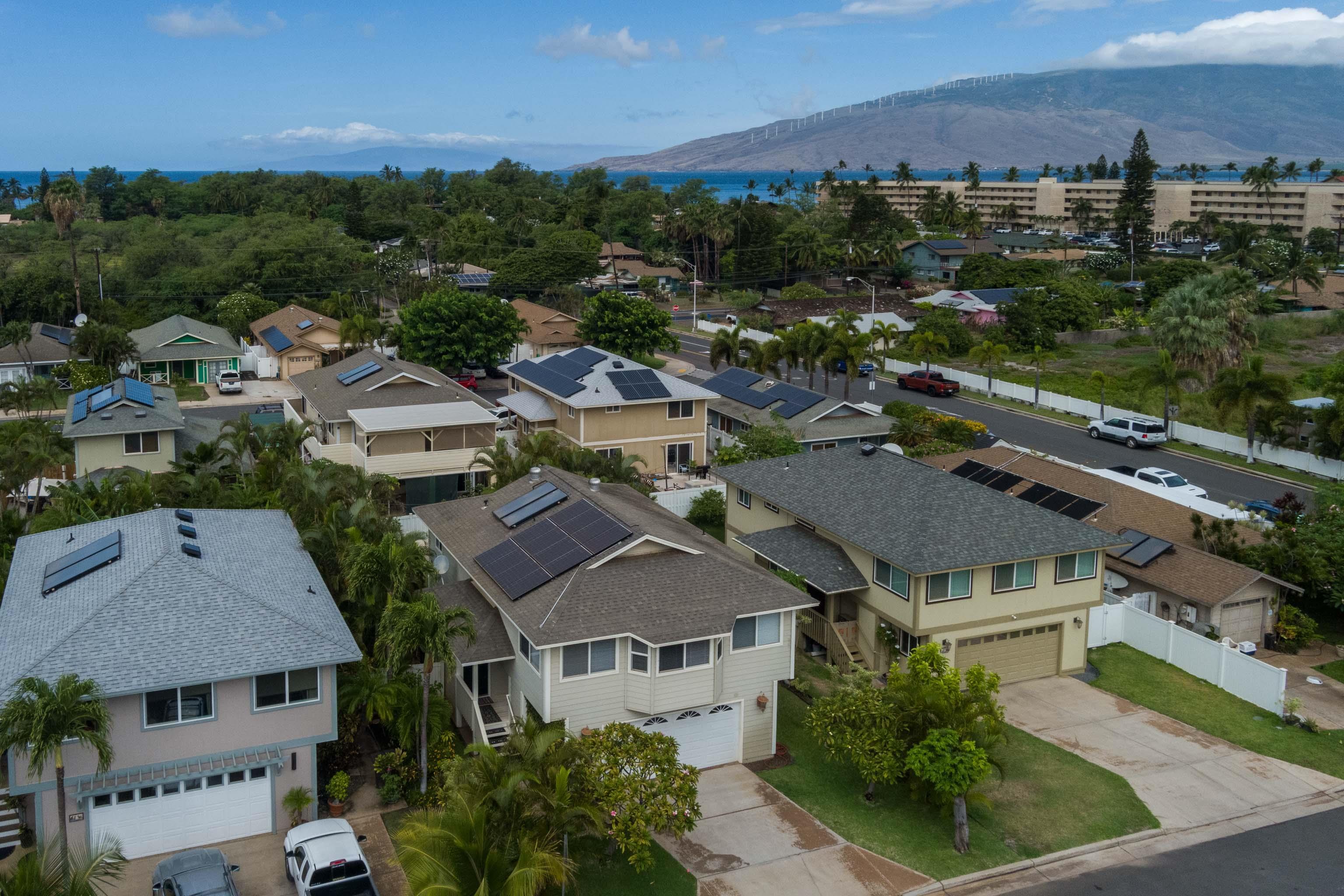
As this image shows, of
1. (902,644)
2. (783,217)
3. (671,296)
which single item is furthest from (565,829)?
(783,217)

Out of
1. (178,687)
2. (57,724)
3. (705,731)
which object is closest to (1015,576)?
(705,731)

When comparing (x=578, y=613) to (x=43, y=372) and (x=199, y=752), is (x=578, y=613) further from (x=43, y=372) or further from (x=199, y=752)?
(x=43, y=372)

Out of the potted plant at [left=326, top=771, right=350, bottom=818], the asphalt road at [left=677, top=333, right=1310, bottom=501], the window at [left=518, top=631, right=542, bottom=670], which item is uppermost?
the window at [left=518, top=631, right=542, bottom=670]

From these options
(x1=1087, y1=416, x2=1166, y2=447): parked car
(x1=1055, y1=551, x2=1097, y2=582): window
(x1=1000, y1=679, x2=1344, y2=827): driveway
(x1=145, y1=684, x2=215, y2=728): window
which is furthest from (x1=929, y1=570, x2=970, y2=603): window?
(x1=1087, y1=416, x2=1166, y2=447): parked car

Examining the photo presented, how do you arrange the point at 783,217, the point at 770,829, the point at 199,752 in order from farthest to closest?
the point at 783,217 < the point at 770,829 < the point at 199,752

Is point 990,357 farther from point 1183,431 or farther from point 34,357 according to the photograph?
point 34,357

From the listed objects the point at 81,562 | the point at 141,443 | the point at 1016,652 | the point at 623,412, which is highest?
the point at 623,412

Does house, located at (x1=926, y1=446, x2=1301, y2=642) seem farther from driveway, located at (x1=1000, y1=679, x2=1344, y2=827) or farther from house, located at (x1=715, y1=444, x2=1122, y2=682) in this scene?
driveway, located at (x1=1000, y1=679, x2=1344, y2=827)
